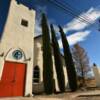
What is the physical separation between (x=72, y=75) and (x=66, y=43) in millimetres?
4576

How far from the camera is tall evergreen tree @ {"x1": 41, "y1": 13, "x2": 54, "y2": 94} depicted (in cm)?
1455

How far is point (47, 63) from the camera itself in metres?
15.7

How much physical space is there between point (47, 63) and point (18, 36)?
469cm

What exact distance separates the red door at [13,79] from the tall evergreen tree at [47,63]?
313cm

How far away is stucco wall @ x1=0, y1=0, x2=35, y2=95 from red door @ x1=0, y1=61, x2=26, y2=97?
43cm

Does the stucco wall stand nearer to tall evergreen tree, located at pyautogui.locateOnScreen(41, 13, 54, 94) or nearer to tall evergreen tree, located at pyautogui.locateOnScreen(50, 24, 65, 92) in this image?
tall evergreen tree, located at pyautogui.locateOnScreen(41, 13, 54, 94)

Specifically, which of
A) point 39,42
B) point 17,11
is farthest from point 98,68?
point 17,11

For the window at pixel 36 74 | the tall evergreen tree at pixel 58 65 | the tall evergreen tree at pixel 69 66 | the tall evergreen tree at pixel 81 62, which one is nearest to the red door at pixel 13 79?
the window at pixel 36 74

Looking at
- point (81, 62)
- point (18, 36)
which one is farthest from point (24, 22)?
point (81, 62)

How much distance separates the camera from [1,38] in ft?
38.3

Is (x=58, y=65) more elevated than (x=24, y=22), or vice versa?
(x=24, y=22)

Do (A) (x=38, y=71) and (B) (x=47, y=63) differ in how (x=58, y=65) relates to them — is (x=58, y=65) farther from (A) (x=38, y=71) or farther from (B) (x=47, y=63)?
(A) (x=38, y=71)

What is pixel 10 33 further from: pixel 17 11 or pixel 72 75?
pixel 72 75

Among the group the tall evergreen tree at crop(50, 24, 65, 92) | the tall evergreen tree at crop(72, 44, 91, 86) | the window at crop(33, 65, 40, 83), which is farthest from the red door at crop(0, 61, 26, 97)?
the tall evergreen tree at crop(72, 44, 91, 86)
